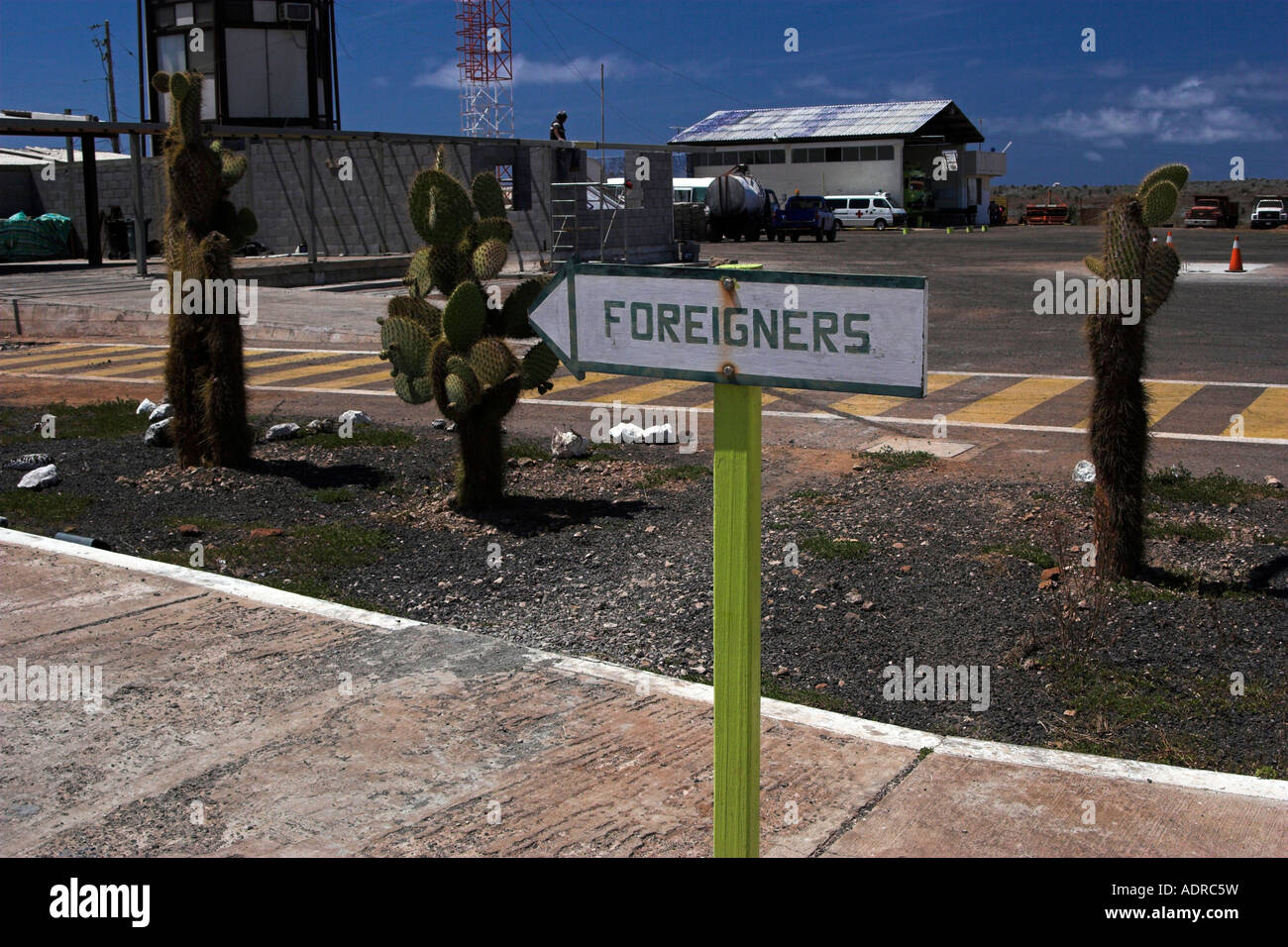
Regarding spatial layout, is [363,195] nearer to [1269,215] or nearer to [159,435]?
[159,435]

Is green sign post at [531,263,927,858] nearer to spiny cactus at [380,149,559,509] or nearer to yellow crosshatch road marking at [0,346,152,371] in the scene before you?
spiny cactus at [380,149,559,509]

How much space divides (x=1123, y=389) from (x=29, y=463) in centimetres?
807

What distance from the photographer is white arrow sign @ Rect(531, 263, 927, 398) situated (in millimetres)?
3033

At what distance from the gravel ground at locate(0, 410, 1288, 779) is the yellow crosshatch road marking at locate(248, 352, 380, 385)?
479 cm

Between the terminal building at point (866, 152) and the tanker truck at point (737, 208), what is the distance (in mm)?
21406

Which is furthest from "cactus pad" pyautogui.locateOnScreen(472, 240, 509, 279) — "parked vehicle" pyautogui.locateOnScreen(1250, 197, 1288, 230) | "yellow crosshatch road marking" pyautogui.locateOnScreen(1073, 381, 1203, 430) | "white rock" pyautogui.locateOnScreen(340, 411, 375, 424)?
"parked vehicle" pyautogui.locateOnScreen(1250, 197, 1288, 230)

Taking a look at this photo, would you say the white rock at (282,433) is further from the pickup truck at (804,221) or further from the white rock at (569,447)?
the pickup truck at (804,221)

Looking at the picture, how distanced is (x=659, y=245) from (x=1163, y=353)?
57.5 ft

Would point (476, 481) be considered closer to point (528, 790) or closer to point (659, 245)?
point (528, 790)

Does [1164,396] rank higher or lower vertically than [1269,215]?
lower

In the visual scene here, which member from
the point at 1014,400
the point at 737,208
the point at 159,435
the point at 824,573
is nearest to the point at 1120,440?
the point at 824,573

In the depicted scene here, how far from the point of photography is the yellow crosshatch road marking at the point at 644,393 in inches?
523

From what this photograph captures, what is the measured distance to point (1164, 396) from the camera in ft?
41.4
